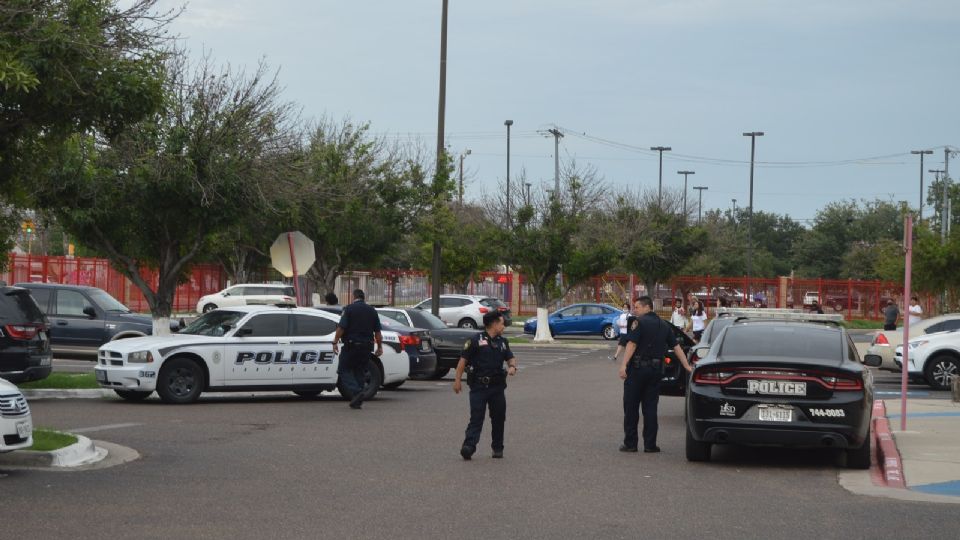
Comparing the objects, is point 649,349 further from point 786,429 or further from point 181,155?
point 181,155

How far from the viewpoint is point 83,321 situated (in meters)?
26.8

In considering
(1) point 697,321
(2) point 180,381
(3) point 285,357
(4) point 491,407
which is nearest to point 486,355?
(4) point 491,407

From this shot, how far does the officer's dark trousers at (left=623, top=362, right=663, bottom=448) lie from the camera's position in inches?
566

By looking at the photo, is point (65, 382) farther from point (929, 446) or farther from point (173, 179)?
point (929, 446)

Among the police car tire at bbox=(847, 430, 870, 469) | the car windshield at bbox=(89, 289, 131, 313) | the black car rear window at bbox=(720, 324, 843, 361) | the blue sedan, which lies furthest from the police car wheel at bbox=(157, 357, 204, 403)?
the blue sedan

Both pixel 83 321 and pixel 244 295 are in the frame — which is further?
pixel 244 295

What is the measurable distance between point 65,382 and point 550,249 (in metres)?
24.4

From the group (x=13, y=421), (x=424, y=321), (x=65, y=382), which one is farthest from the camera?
(x=424, y=321)

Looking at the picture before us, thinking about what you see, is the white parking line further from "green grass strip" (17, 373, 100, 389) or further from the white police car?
"green grass strip" (17, 373, 100, 389)

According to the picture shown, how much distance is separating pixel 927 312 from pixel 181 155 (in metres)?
47.6

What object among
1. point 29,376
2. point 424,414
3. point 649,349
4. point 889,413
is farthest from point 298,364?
point 889,413

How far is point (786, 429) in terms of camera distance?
42.4ft

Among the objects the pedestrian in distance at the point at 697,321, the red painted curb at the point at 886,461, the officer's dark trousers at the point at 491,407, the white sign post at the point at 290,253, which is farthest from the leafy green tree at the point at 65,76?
the pedestrian in distance at the point at 697,321

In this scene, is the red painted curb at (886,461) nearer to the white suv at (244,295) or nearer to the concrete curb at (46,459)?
the concrete curb at (46,459)
